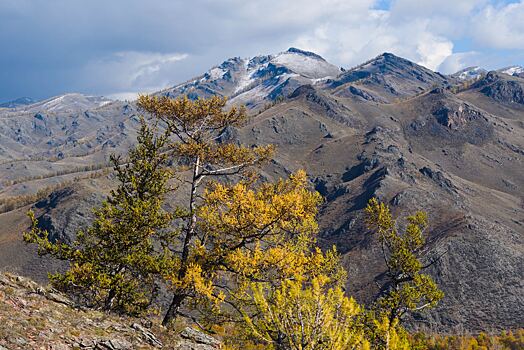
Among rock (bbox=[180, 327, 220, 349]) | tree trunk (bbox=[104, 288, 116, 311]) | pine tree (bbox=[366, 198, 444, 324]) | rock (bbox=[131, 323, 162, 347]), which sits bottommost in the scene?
rock (bbox=[180, 327, 220, 349])

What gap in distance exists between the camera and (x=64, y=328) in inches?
581

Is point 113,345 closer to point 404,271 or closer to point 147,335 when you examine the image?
point 147,335

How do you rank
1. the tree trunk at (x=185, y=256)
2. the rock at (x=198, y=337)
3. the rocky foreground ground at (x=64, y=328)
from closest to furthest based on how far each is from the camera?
the rocky foreground ground at (x=64, y=328) < the tree trunk at (x=185, y=256) < the rock at (x=198, y=337)

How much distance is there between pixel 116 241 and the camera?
1869cm

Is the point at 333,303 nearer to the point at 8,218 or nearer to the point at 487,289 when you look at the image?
the point at 487,289

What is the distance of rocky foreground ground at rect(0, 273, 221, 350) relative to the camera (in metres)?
13.6

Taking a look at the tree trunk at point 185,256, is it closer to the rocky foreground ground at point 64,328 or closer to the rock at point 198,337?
the rocky foreground ground at point 64,328

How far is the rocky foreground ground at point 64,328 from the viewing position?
13.6m

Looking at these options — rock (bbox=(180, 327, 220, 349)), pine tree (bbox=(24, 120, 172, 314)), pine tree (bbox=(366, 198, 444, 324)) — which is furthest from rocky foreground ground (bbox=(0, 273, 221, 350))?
pine tree (bbox=(366, 198, 444, 324))

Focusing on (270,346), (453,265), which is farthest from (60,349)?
(453,265)

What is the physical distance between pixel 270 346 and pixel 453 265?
324 ft

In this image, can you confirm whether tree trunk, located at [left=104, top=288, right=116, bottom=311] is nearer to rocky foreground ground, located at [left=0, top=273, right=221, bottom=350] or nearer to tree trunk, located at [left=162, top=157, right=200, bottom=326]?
rocky foreground ground, located at [left=0, top=273, right=221, bottom=350]

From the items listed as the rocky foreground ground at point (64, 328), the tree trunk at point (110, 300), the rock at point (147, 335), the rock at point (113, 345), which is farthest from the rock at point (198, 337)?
the tree trunk at point (110, 300)

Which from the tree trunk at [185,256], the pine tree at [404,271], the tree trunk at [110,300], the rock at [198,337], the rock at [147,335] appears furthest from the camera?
the tree trunk at [110,300]
